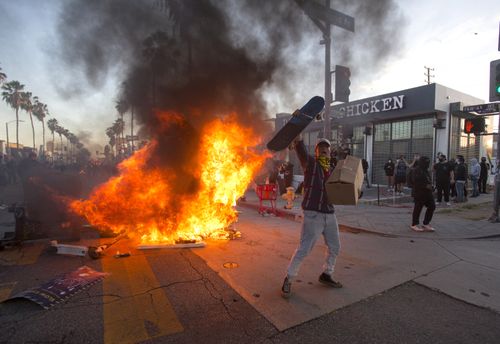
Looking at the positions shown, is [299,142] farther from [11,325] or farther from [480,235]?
[480,235]

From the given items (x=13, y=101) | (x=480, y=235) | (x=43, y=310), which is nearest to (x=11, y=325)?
(x=43, y=310)

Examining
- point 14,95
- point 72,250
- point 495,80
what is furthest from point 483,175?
point 14,95

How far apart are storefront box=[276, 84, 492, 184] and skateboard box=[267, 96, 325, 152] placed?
320 inches

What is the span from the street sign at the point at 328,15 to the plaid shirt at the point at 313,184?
535 centimetres

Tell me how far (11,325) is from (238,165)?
16.3 feet

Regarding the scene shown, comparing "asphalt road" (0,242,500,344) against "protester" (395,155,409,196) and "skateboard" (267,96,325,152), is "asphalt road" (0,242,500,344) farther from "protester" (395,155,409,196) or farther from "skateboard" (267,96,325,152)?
"protester" (395,155,409,196)

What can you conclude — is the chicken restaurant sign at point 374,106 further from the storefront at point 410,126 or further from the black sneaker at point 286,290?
the black sneaker at point 286,290

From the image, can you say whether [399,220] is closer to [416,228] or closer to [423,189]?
[416,228]

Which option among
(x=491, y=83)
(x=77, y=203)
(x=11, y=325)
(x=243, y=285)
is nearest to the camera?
(x=11, y=325)

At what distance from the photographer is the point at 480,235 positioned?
6.56 metres

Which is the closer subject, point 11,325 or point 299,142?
point 11,325

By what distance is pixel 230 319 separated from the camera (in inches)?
116

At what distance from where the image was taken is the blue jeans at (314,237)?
3449 mm

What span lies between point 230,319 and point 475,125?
9.89 m
